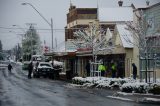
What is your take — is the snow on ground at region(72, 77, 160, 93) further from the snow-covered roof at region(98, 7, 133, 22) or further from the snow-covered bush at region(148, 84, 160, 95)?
the snow-covered roof at region(98, 7, 133, 22)

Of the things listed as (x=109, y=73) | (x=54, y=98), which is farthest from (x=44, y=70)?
(x=54, y=98)

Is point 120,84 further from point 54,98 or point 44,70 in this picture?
point 44,70

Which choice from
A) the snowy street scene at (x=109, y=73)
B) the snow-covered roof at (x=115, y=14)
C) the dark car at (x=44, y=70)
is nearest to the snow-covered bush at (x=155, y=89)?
the snowy street scene at (x=109, y=73)

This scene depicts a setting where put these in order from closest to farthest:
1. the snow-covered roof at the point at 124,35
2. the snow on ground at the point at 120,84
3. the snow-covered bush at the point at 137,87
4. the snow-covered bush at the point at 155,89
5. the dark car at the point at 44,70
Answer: the snow-covered bush at the point at 155,89 < the snow-covered bush at the point at 137,87 < the snow on ground at the point at 120,84 < the snow-covered roof at the point at 124,35 < the dark car at the point at 44,70

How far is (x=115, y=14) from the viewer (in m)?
76.2

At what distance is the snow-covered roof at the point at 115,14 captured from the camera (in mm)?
74438

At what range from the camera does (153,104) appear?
20891 mm

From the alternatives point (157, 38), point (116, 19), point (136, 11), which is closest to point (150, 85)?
point (157, 38)

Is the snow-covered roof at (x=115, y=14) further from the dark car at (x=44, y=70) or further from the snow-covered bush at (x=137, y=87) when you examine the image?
the snow-covered bush at (x=137, y=87)

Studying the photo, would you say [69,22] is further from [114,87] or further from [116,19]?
[114,87]

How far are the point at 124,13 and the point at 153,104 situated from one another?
2201 inches

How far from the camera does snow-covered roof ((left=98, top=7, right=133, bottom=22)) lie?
244 ft

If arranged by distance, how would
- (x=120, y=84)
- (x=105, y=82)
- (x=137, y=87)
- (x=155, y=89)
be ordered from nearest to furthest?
(x=155, y=89), (x=137, y=87), (x=120, y=84), (x=105, y=82)

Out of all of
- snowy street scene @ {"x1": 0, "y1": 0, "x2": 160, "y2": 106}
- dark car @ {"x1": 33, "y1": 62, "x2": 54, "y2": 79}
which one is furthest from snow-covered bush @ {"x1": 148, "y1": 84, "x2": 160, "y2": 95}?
dark car @ {"x1": 33, "y1": 62, "x2": 54, "y2": 79}
